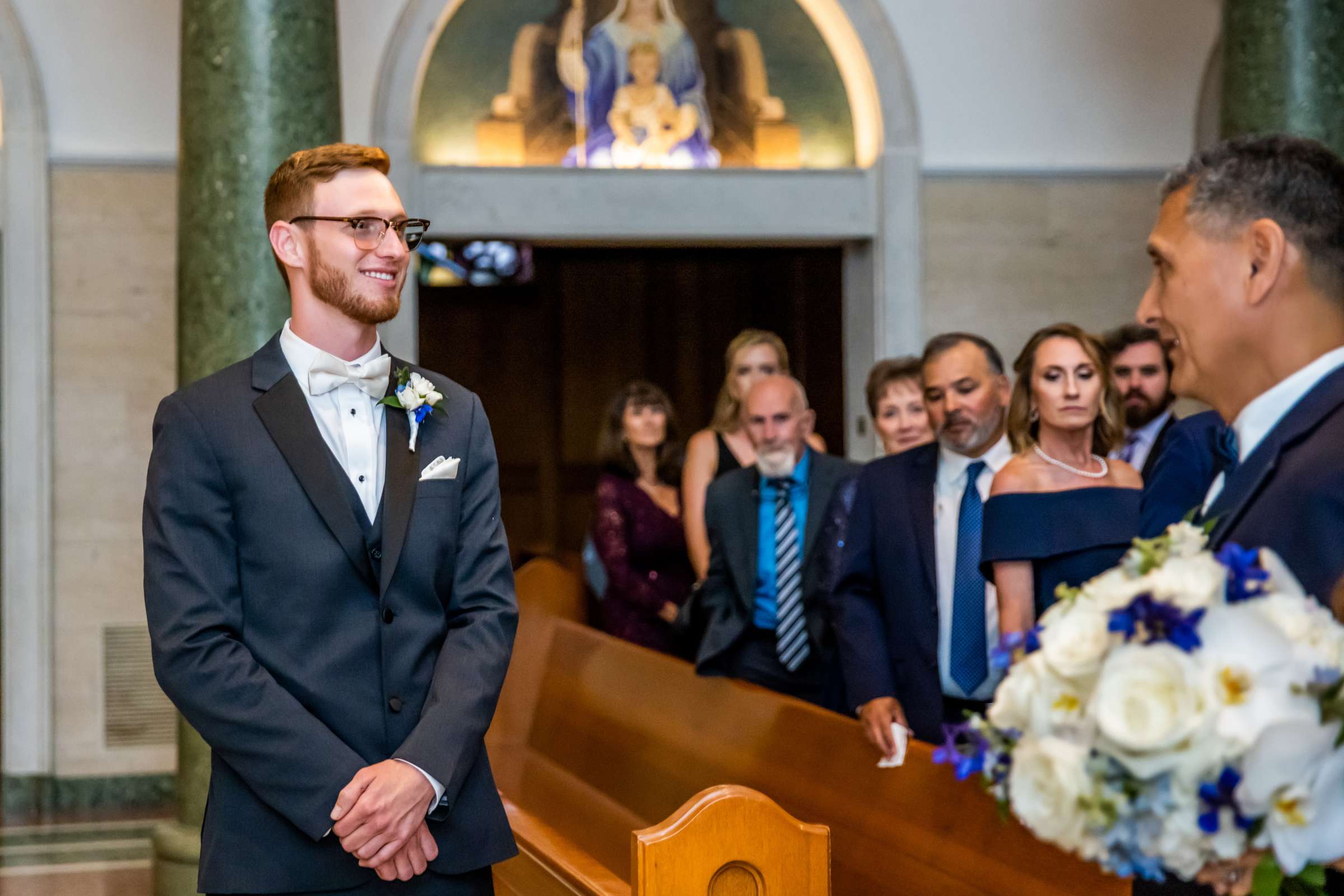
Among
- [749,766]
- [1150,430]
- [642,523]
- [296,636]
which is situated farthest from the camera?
[642,523]

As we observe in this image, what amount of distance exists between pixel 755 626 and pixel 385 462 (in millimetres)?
2435

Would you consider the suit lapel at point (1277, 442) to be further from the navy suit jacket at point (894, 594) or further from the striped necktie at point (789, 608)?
the striped necktie at point (789, 608)

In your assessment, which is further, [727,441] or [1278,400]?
[727,441]

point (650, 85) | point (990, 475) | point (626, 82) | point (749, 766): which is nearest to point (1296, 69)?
point (990, 475)

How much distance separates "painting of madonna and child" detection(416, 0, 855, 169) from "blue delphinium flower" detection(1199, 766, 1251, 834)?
7.10 meters

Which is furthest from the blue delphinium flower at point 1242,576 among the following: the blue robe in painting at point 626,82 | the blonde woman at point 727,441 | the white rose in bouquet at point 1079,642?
the blue robe in painting at point 626,82

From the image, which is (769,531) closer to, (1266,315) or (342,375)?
(342,375)

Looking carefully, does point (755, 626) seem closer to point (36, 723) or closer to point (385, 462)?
point (385, 462)

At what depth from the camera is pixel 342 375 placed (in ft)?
8.16

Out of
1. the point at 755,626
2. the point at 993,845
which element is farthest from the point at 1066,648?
the point at 755,626

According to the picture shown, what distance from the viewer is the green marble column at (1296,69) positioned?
6.21 meters

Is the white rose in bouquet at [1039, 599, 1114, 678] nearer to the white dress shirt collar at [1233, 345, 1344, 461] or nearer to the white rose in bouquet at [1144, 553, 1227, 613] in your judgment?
the white rose in bouquet at [1144, 553, 1227, 613]

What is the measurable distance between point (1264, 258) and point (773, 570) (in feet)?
9.95

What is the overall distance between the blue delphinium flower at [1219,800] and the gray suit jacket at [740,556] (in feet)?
10.2
